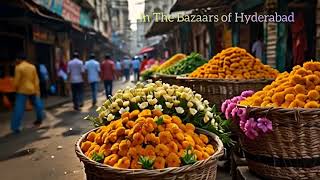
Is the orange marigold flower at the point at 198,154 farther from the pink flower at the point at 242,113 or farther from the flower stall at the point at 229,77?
the flower stall at the point at 229,77

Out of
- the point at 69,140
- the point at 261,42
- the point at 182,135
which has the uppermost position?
the point at 261,42

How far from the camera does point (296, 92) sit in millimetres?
2883

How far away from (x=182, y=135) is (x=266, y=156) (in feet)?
2.62

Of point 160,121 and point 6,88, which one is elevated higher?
point 160,121

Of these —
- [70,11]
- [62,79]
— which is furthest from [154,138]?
[70,11]

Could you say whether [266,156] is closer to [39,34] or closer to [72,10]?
[39,34]

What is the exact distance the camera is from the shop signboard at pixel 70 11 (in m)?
18.5

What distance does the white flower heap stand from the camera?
2.86m

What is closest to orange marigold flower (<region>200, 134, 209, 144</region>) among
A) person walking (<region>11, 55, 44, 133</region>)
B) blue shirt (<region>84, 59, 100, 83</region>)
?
person walking (<region>11, 55, 44, 133</region>)

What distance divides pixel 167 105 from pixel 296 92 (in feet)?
3.38

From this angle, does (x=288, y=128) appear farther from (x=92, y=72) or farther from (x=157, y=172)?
(x=92, y=72)

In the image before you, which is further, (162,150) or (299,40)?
(299,40)

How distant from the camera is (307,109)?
8.59 feet

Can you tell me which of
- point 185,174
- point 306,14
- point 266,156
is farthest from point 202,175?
point 306,14
